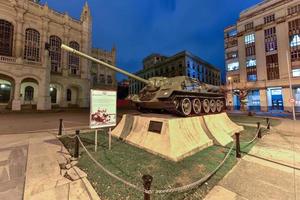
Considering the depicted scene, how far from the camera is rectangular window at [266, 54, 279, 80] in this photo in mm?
27303

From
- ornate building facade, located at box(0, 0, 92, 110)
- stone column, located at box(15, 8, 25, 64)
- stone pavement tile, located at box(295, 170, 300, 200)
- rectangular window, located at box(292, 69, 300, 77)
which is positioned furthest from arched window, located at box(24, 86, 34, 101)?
rectangular window, located at box(292, 69, 300, 77)

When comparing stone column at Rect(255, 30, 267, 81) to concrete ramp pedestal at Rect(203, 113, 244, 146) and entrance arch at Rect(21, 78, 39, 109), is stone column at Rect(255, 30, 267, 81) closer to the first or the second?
concrete ramp pedestal at Rect(203, 113, 244, 146)

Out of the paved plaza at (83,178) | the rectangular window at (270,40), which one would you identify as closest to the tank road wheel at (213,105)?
the paved plaza at (83,178)

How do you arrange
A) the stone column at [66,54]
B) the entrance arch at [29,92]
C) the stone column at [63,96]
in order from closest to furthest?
the entrance arch at [29,92]
the stone column at [63,96]
the stone column at [66,54]

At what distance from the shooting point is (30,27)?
25.2 meters

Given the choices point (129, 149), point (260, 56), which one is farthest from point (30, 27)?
point (260, 56)

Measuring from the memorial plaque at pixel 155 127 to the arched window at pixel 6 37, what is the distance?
2892 cm

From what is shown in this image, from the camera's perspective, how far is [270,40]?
93.2 feet

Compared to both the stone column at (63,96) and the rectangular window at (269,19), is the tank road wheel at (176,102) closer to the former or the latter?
the stone column at (63,96)

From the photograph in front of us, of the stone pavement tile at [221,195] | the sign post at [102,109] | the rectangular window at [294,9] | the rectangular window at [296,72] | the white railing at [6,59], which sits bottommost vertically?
the stone pavement tile at [221,195]

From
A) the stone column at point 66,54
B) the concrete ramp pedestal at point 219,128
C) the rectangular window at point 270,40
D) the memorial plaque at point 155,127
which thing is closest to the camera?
the memorial plaque at point 155,127

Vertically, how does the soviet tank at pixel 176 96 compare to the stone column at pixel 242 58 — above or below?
below

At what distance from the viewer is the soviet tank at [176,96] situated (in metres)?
7.11

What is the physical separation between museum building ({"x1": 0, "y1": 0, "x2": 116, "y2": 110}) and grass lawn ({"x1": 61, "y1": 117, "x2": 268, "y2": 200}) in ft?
72.4
